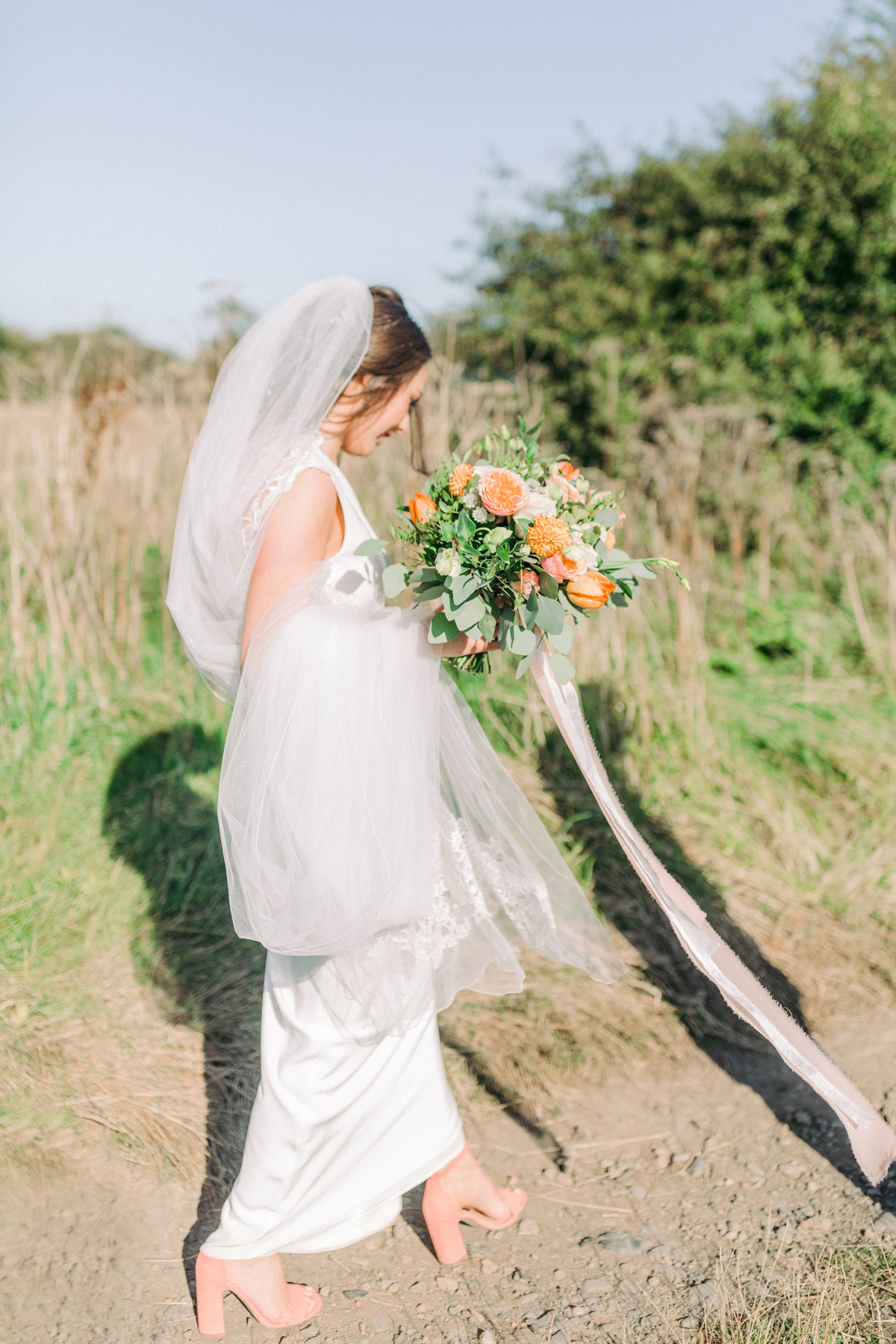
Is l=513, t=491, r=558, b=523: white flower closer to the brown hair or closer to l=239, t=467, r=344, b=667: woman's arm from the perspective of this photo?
l=239, t=467, r=344, b=667: woman's arm

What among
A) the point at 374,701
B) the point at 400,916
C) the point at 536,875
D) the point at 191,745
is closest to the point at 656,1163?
the point at 536,875

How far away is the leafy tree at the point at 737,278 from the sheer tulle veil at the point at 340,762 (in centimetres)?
399

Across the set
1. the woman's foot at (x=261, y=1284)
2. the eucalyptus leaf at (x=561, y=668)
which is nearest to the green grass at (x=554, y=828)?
the woman's foot at (x=261, y=1284)

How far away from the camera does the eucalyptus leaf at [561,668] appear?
1956 mm

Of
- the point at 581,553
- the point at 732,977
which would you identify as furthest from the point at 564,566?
the point at 732,977

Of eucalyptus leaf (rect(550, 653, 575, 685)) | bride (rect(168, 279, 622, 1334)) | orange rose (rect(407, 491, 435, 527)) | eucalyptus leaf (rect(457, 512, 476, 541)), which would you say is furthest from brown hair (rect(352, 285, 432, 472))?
eucalyptus leaf (rect(550, 653, 575, 685))

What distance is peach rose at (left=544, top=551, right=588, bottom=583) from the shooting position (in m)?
1.79

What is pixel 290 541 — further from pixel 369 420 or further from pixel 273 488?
pixel 369 420

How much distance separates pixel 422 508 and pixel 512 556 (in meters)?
0.22

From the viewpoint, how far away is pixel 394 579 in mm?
1926

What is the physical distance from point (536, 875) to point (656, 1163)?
1053mm

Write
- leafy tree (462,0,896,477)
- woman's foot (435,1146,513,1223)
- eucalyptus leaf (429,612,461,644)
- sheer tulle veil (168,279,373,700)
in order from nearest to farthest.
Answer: eucalyptus leaf (429,612,461,644) → sheer tulle veil (168,279,373,700) → woman's foot (435,1146,513,1223) → leafy tree (462,0,896,477)

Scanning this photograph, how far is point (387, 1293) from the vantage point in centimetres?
217

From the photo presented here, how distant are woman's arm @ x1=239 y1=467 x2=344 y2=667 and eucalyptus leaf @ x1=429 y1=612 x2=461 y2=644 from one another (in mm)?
272
